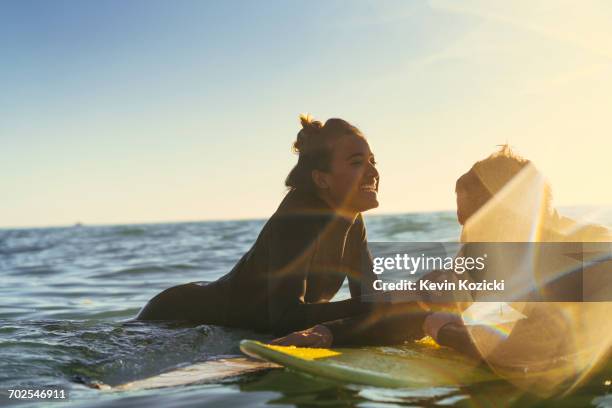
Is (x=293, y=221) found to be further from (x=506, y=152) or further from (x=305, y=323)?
(x=506, y=152)

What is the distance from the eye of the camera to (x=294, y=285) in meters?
4.14

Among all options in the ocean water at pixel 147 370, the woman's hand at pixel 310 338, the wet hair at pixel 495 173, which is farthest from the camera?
the woman's hand at pixel 310 338

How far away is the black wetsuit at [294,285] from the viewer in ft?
13.5

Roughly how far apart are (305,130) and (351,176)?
480 millimetres

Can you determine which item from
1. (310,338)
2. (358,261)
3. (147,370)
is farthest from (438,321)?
(147,370)

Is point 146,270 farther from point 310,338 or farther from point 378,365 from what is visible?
point 378,365

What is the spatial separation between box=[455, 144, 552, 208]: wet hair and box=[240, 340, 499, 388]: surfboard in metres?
0.97

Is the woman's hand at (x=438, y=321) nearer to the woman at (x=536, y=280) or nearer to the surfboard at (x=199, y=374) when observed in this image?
the woman at (x=536, y=280)

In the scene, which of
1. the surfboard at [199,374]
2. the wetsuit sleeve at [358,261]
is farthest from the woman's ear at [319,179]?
the surfboard at [199,374]

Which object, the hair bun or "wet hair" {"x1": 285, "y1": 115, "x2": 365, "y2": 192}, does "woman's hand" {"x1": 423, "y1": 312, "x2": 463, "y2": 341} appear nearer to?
"wet hair" {"x1": 285, "y1": 115, "x2": 365, "y2": 192}

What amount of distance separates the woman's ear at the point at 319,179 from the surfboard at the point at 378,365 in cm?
119

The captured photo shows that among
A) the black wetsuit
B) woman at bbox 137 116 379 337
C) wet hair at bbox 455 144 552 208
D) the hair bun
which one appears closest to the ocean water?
the black wetsuit

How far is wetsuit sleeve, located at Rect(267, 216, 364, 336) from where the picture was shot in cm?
412

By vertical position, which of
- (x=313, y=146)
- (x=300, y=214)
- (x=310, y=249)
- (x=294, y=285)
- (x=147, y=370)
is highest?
(x=313, y=146)
